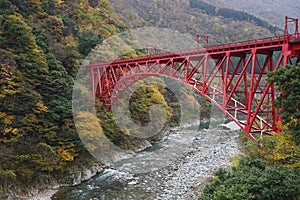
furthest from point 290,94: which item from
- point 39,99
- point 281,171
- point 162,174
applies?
point 39,99

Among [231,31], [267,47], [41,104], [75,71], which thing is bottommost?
[41,104]

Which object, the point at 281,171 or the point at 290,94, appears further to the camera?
the point at 281,171

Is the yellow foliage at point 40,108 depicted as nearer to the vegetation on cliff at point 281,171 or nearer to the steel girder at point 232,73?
the steel girder at point 232,73

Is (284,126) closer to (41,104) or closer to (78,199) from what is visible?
(78,199)

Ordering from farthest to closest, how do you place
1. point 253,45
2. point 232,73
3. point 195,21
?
point 195,21, point 232,73, point 253,45

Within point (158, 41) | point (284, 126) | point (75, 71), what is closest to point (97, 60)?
point (75, 71)

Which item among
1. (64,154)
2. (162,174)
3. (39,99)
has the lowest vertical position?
(162,174)

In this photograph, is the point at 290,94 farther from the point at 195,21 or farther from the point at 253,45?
the point at 195,21
